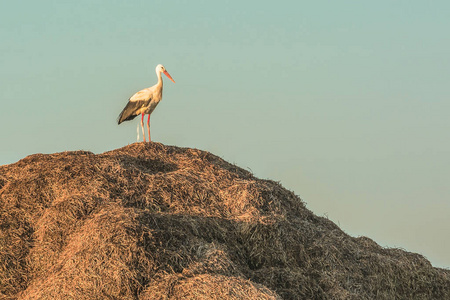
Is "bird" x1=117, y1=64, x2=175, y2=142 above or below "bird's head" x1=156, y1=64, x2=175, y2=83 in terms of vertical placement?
below

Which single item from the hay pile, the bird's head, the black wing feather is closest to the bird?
the black wing feather

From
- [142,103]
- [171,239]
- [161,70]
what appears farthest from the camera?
[161,70]

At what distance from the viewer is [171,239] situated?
964 cm

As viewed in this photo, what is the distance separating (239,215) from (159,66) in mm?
7630

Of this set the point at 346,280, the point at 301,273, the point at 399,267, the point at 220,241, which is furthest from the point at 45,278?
the point at 399,267

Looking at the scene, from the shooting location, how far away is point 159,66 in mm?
17750

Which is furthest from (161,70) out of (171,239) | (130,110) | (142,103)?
(171,239)

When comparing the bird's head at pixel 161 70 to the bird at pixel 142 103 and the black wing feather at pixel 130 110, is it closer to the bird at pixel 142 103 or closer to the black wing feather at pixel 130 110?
the bird at pixel 142 103

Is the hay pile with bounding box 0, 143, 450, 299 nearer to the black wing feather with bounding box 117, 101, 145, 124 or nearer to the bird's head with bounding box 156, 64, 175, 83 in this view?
the black wing feather with bounding box 117, 101, 145, 124

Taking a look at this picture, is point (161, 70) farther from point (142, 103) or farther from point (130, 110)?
point (130, 110)

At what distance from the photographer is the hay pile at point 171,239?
29.8ft

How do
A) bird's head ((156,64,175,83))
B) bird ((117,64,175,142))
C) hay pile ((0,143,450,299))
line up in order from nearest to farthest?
hay pile ((0,143,450,299))
bird ((117,64,175,142))
bird's head ((156,64,175,83))

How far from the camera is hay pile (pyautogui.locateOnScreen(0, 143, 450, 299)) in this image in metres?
9.08

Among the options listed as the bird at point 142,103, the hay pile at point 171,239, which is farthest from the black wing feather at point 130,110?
the hay pile at point 171,239
